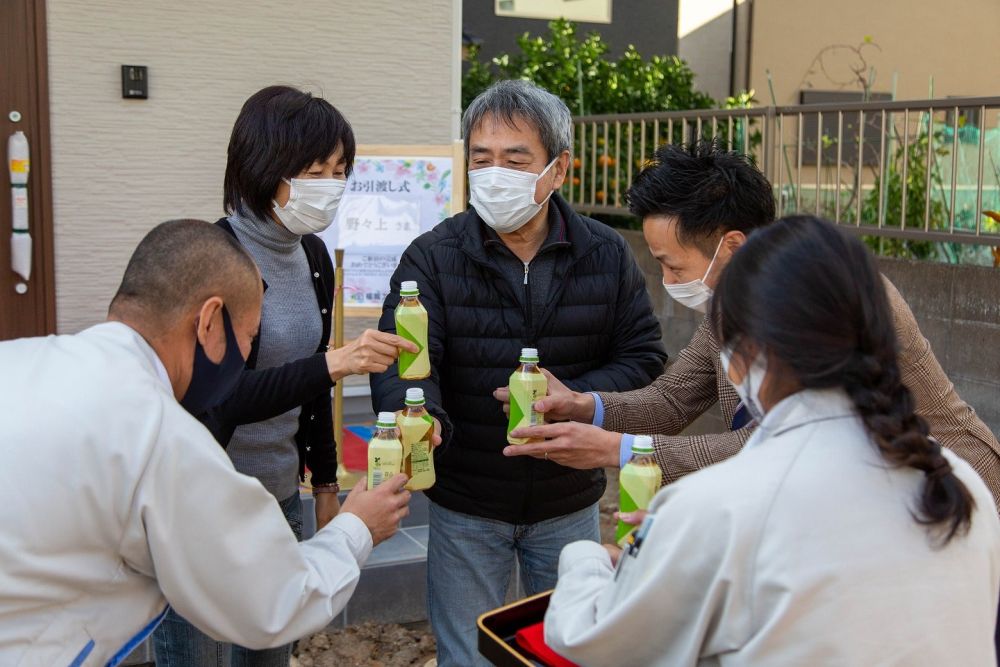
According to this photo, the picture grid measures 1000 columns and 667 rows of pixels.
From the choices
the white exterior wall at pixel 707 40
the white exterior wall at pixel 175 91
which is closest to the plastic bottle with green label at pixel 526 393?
the white exterior wall at pixel 175 91

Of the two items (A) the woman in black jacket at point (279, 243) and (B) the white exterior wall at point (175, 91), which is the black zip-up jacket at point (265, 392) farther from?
(B) the white exterior wall at point (175, 91)

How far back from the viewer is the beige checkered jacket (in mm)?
2109

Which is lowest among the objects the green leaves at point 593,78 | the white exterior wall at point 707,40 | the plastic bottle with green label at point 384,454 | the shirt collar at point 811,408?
the plastic bottle with green label at point 384,454

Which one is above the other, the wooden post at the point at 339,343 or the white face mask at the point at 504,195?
the white face mask at the point at 504,195

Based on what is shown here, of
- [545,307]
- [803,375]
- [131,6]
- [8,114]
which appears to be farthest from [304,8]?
[803,375]

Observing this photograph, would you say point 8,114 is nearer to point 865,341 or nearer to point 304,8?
point 304,8

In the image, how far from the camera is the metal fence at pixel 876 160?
517 centimetres

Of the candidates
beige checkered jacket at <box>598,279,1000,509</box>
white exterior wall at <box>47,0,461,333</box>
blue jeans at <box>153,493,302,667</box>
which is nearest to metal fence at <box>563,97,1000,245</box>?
white exterior wall at <box>47,0,461,333</box>

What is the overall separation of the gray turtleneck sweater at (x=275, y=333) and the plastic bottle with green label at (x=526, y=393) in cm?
65

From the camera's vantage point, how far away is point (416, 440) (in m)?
2.45

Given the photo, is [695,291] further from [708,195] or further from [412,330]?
[412,330]

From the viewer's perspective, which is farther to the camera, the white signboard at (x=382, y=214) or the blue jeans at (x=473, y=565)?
the white signboard at (x=382, y=214)

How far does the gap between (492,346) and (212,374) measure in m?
0.93

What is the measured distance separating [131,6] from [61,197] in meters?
0.96
